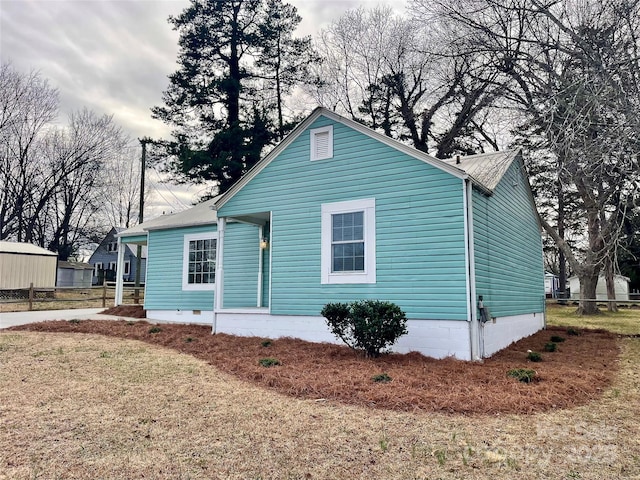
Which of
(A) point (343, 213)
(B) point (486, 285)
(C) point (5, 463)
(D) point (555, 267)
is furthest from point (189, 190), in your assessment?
(D) point (555, 267)

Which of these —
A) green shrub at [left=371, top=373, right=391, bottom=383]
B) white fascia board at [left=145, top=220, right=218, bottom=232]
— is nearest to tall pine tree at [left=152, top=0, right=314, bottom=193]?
white fascia board at [left=145, top=220, right=218, bottom=232]

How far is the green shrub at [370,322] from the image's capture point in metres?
7.21

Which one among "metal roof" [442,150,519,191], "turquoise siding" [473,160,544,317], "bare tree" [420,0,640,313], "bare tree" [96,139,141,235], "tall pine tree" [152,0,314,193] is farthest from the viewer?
"bare tree" [96,139,141,235]

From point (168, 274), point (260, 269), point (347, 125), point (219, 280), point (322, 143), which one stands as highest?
point (347, 125)

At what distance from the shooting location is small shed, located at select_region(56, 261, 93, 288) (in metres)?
36.4

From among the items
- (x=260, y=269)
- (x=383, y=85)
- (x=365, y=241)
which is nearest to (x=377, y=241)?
(x=365, y=241)

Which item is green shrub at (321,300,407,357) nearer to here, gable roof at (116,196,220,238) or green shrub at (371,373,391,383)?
green shrub at (371,373,391,383)

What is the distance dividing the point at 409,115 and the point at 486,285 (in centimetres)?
1584

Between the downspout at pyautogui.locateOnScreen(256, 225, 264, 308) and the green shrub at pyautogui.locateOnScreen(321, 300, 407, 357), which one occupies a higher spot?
the downspout at pyautogui.locateOnScreen(256, 225, 264, 308)

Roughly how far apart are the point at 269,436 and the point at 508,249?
8.00 meters

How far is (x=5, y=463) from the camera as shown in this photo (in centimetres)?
346

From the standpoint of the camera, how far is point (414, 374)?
6.40 metres

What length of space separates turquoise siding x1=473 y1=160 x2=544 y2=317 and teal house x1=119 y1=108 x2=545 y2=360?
0.15 ft

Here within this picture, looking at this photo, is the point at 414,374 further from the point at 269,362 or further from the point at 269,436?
the point at 269,436
